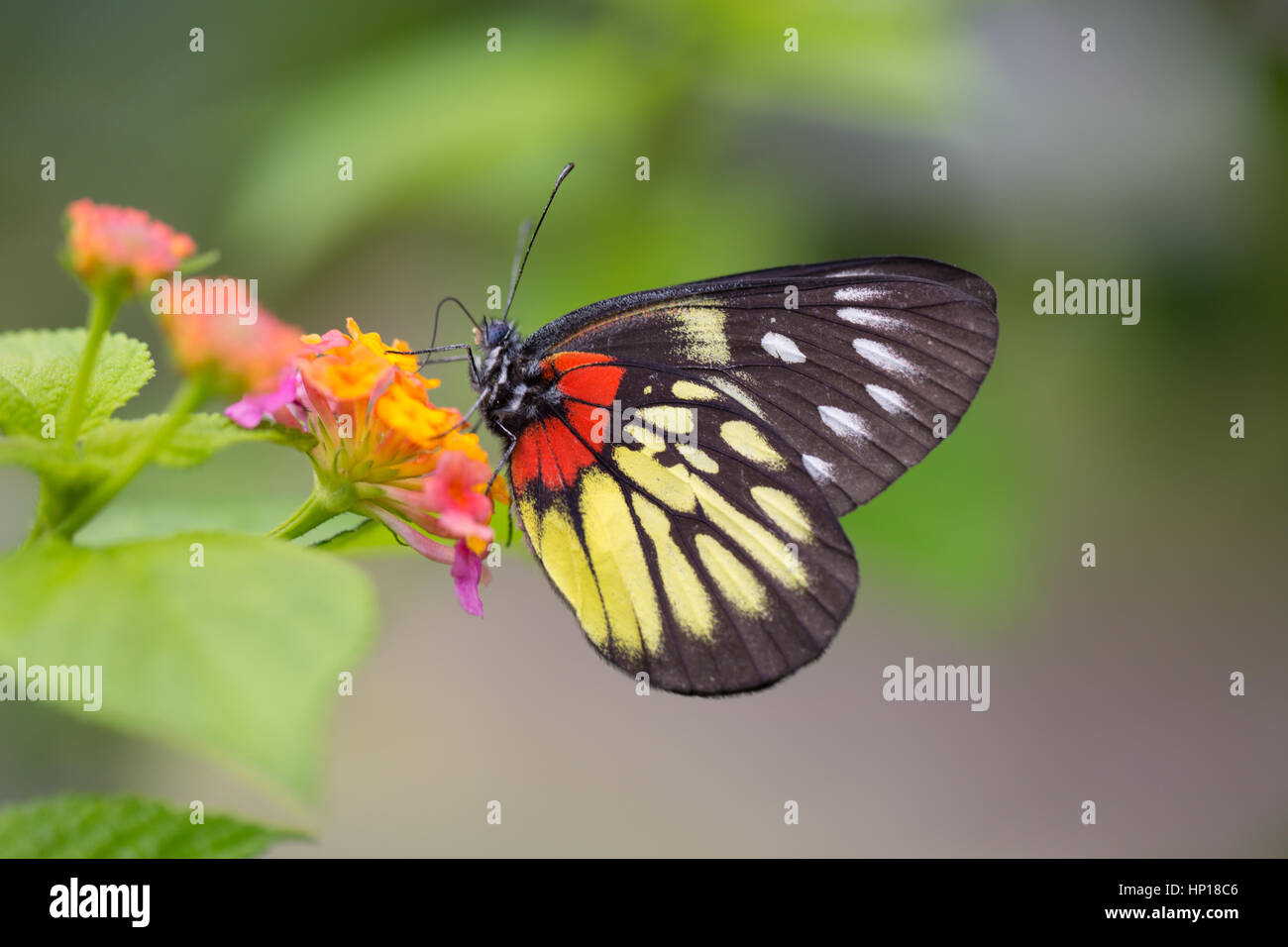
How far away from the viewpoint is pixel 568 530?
1.88m

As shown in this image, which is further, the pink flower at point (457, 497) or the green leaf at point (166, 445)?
the pink flower at point (457, 497)

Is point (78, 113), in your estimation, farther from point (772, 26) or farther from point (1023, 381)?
point (1023, 381)

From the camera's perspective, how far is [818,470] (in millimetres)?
1885

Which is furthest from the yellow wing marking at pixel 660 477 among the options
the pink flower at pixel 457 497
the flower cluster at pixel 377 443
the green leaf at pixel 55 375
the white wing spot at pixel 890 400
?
the green leaf at pixel 55 375

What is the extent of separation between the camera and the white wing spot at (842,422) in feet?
6.11

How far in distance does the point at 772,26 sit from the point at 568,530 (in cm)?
160

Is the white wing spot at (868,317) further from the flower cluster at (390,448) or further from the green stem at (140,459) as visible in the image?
the green stem at (140,459)

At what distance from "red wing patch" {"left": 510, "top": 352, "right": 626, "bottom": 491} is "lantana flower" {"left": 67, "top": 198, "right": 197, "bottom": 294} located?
3.19 ft

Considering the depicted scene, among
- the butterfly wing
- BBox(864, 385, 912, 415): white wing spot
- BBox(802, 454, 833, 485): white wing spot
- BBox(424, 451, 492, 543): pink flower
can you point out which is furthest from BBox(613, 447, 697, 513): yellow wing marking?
BBox(424, 451, 492, 543): pink flower

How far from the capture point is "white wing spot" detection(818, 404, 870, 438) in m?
1.86

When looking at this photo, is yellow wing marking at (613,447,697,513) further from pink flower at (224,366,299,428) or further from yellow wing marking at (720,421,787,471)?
pink flower at (224,366,299,428)

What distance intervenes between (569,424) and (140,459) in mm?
1146

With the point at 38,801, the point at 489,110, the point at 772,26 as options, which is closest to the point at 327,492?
the point at 38,801
